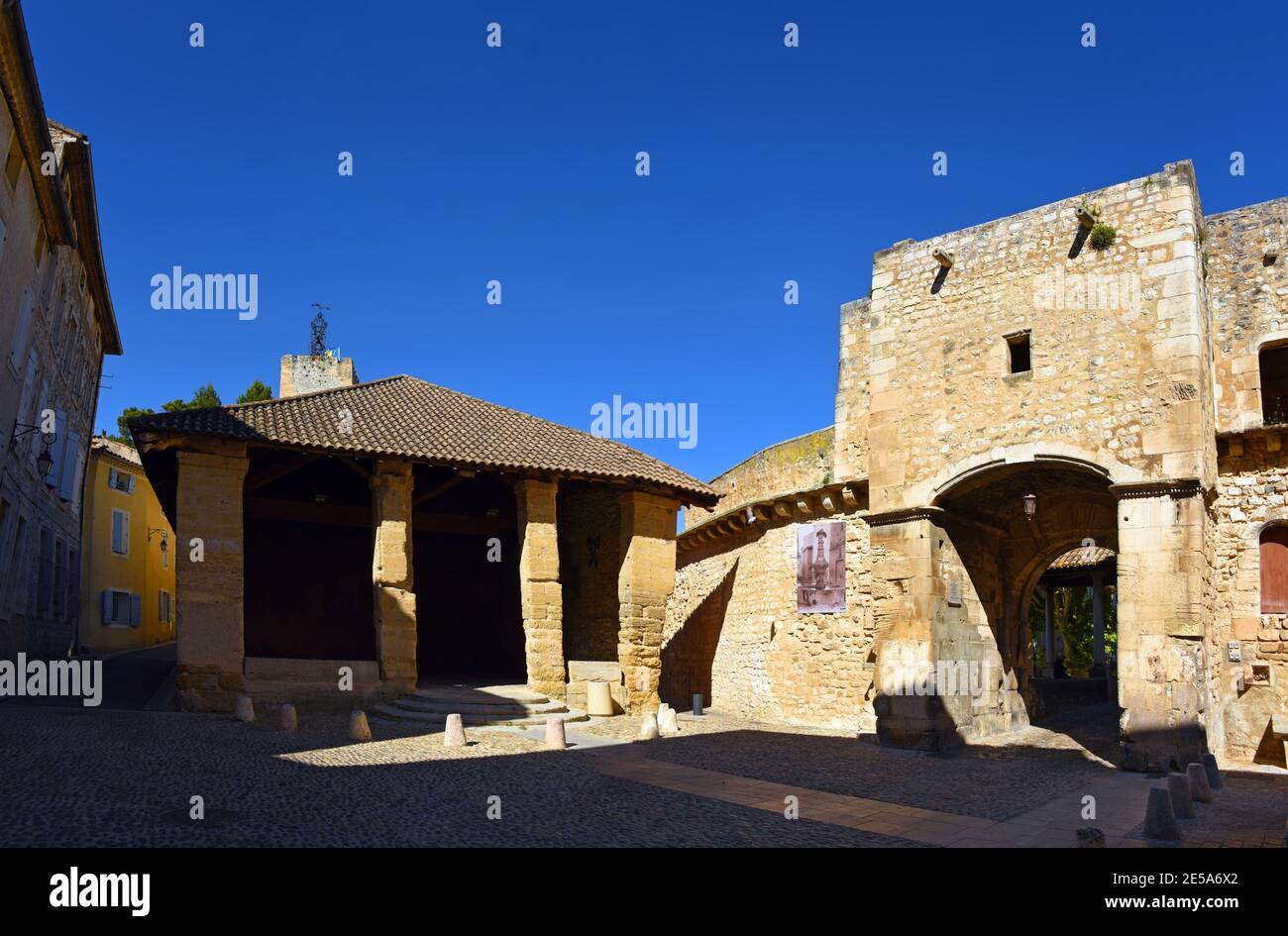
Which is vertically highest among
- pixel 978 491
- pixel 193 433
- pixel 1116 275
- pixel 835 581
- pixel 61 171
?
pixel 61 171

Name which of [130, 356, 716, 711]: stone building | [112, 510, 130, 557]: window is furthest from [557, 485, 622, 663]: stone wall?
[112, 510, 130, 557]: window

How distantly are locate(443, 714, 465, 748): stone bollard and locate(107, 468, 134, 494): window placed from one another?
2216 cm

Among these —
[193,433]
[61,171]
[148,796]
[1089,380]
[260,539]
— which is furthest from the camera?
[260,539]

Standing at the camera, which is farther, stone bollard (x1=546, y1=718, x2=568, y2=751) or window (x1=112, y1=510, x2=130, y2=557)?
window (x1=112, y1=510, x2=130, y2=557)

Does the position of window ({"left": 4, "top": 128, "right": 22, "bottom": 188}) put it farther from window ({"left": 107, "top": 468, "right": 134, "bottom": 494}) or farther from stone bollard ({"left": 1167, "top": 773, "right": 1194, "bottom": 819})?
window ({"left": 107, "top": 468, "right": 134, "bottom": 494})

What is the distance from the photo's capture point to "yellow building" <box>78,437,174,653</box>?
2677 cm

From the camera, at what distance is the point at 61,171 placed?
15.3 m

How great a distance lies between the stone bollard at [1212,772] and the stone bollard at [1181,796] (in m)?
2.08

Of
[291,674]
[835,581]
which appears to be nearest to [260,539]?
[291,674]

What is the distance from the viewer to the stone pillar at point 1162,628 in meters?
10.9

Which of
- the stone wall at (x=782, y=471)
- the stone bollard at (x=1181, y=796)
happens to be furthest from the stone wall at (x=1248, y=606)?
the stone wall at (x=782, y=471)

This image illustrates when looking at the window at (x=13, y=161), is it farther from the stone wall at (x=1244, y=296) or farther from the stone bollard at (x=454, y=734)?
the stone wall at (x=1244, y=296)

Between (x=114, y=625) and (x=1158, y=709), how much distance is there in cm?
2827

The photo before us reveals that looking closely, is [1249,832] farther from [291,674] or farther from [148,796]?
[291,674]
